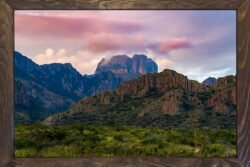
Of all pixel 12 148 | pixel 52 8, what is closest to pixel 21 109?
pixel 12 148

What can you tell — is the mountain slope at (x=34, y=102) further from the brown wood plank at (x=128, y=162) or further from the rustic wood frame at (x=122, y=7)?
the brown wood plank at (x=128, y=162)

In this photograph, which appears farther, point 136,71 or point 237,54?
point 136,71

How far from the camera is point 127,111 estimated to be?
1.98 meters

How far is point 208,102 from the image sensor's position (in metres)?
2.03

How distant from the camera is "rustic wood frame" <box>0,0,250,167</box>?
70.9 inches

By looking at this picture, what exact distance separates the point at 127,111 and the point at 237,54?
61 centimetres

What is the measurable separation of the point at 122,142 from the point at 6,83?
63 centimetres

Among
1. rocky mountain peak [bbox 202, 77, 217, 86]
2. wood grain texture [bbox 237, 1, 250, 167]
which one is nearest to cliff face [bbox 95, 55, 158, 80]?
rocky mountain peak [bbox 202, 77, 217, 86]

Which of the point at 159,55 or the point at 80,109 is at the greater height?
the point at 159,55

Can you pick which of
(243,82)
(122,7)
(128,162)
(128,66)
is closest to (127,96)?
(128,66)

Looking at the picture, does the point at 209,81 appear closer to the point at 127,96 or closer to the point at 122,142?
the point at 127,96

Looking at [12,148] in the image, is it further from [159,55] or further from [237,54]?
[237,54]

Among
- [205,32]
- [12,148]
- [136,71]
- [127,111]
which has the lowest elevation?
[12,148]

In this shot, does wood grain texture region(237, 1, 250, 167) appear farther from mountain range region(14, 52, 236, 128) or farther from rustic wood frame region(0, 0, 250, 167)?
mountain range region(14, 52, 236, 128)
